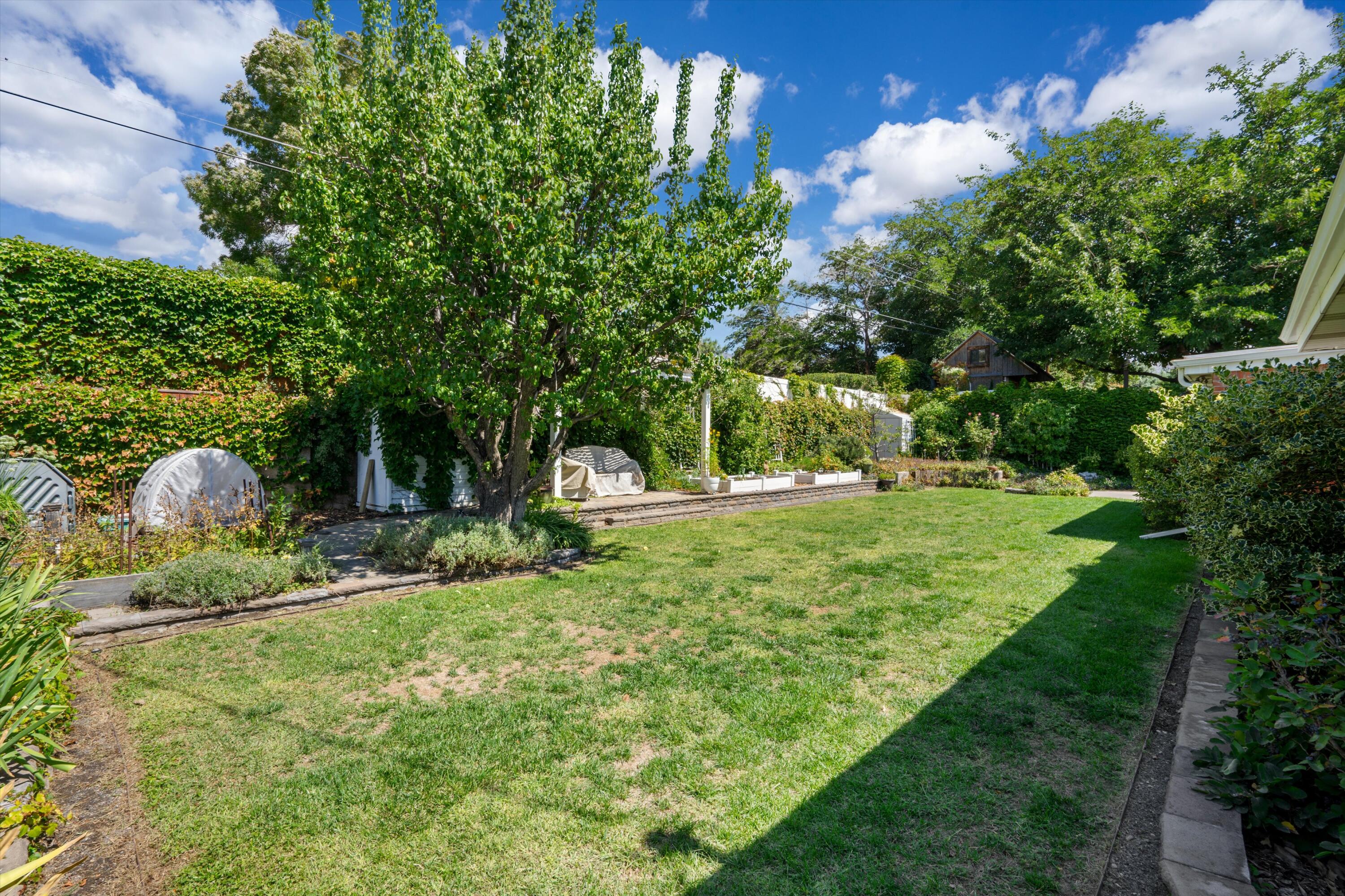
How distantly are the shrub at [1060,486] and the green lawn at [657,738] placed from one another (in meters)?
9.62

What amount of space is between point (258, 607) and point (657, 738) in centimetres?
437

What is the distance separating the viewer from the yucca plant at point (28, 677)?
2166 millimetres

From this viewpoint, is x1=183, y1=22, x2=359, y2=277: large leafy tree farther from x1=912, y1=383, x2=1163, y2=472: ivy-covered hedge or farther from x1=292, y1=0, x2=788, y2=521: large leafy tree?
x1=912, y1=383, x2=1163, y2=472: ivy-covered hedge

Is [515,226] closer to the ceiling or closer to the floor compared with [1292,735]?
closer to the ceiling

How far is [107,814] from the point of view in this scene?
2.48m

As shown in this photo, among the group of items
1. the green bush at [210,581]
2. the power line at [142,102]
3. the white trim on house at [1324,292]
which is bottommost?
the green bush at [210,581]

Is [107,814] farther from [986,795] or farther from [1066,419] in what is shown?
[1066,419]

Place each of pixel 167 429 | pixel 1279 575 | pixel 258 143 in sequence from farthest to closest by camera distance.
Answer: pixel 258 143
pixel 167 429
pixel 1279 575

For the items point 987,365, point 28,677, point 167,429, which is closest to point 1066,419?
point 987,365

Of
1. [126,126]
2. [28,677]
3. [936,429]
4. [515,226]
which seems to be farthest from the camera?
[936,429]

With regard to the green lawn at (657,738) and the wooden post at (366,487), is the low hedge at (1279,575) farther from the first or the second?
the wooden post at (366,487)

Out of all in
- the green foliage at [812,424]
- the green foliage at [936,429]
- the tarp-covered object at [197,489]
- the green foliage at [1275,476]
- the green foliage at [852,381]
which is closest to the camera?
the green foliage at [1275,476]

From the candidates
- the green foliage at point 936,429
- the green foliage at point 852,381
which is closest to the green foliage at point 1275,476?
the green foliage at point 936,429

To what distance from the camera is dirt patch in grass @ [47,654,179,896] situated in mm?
2127
